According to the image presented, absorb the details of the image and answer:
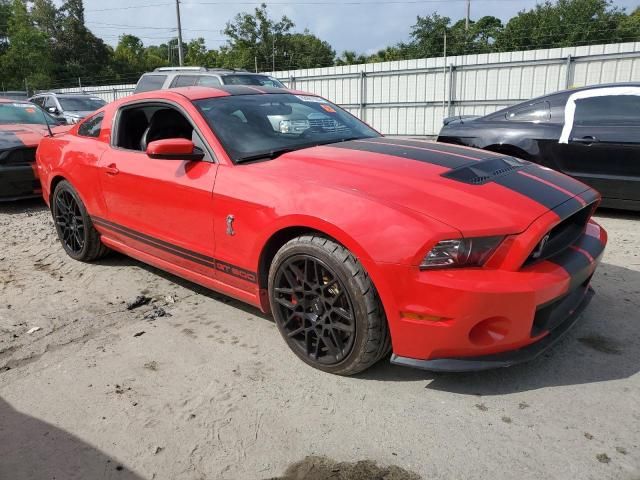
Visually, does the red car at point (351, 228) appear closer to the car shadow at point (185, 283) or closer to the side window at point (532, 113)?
the car shadow at point (185, 283)

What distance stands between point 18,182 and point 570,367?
671 centimetres

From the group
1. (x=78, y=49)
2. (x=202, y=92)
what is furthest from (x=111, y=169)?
(x=78, y=49)

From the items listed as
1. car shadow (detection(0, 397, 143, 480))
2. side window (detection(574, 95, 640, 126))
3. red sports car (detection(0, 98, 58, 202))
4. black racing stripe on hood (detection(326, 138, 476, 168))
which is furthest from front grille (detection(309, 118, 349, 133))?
red sports car (detection(0, 98, 58, 202))

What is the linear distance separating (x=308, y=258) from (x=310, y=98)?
1.87 metres

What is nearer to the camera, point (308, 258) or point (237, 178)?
point (308, 258)

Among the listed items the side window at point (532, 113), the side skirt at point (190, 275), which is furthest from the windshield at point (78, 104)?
the side window at point (532, 113)

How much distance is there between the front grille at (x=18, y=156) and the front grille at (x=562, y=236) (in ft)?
21.6

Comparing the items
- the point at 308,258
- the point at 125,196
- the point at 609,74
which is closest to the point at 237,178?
the point at 308,258

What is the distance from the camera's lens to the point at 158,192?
3.48 metres

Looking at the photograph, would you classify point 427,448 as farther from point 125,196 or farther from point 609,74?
point 609,74

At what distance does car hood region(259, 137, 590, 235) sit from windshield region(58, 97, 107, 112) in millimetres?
12461

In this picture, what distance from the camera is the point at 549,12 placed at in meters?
46.6

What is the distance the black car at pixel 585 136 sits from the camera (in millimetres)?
5266

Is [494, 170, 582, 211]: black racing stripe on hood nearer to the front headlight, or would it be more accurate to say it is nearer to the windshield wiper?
the front headlight
